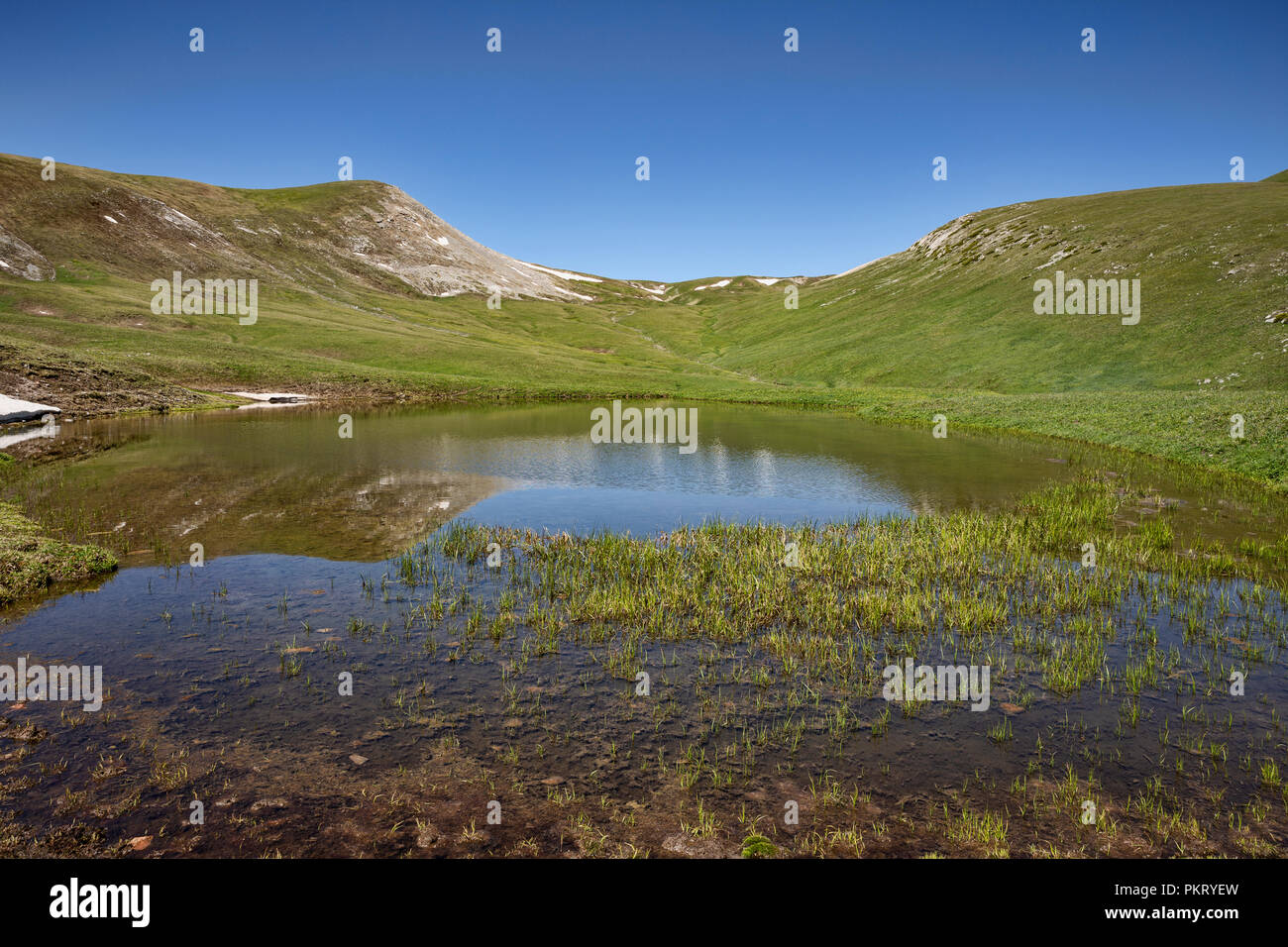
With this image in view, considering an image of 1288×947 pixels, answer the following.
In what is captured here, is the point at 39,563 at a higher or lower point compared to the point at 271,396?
lower

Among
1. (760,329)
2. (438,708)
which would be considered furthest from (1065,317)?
(438,708)

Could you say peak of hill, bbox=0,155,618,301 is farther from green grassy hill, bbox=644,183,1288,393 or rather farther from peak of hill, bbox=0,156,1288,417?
green grassy hill, bbox=644,183,1288,393

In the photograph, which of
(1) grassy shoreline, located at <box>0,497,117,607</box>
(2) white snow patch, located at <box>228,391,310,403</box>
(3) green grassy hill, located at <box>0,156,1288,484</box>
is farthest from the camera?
(2) white snow patch, located at <box>228,391,310,403</box>

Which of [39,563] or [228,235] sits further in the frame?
[228,235]

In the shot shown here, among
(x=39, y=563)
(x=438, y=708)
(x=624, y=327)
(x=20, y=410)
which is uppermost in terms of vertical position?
(x=624, y=327)

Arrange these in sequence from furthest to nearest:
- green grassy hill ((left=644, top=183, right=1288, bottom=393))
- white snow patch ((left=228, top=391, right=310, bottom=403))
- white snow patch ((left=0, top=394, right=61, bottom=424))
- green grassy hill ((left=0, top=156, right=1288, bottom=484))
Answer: white snow patch ((left=228, top=391, right=310, bottom=403)) → green grassy hill ((left=644, top=183, right=1288, bottom=393)) → green grassy hill ((left=0, top=156, right=1288, bottom=484)) → white snow patch ((left=0, top=394, right=61, bottom=424))

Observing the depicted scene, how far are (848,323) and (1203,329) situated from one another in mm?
59693

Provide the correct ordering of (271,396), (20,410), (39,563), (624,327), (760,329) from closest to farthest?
(39,563), (20,410), (271,396), (760,329), (624,327)

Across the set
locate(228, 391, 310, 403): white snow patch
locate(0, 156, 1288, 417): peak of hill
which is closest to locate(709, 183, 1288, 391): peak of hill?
locate(0, 156, 1288, 417): peak of hill

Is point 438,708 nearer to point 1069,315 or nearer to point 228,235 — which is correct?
point 1069,315

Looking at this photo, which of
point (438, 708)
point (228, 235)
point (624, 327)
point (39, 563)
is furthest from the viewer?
point (624, 327)

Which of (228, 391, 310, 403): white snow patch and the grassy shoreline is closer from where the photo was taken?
the grassy shoreline

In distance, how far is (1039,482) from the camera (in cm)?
3303

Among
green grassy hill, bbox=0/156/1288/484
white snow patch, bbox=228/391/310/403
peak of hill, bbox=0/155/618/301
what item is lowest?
white snow patch, bbox=228/391/310/403
